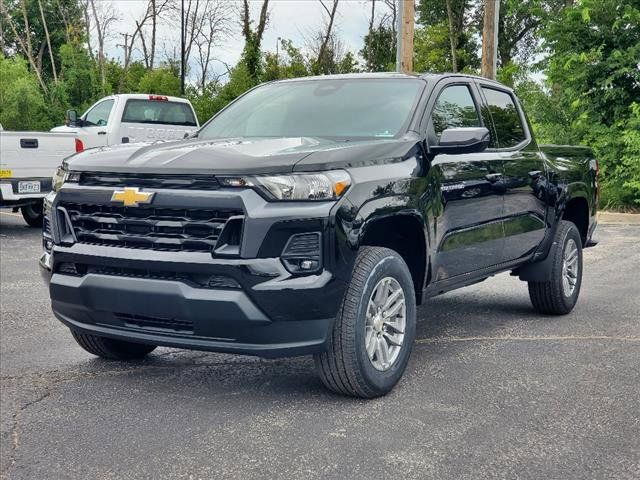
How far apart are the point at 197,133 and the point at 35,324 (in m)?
2.11

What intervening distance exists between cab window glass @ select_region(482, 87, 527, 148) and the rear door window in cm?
1101

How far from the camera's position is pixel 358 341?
4543 mm

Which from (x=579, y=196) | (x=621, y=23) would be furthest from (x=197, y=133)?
(x=621, y=23)

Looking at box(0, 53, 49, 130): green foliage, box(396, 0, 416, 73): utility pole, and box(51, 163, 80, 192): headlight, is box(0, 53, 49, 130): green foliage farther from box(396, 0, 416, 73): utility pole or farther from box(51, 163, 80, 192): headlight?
box(51, 163, 80, 192): headlight

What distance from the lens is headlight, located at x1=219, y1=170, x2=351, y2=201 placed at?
430 centimetres

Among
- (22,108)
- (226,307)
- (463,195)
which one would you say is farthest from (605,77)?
(22,108)

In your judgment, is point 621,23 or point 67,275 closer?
point 67,275

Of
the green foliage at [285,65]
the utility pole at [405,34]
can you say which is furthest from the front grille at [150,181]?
the green foliage at [285,65]

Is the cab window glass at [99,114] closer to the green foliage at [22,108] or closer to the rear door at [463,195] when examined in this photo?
the rear door at [463,195]

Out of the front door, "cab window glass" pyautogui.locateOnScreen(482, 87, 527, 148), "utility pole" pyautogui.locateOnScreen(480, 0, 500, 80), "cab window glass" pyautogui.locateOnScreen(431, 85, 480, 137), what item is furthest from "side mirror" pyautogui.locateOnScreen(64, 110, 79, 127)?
"cab window glass" pyautogui.locateOnScreen(431, 85, 480, 137)

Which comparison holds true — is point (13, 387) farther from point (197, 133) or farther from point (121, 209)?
point (197, 133)

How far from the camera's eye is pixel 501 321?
7176mm

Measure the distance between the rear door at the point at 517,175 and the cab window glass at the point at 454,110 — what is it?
0.76ft

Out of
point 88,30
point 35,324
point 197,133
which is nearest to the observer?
point 197,133
